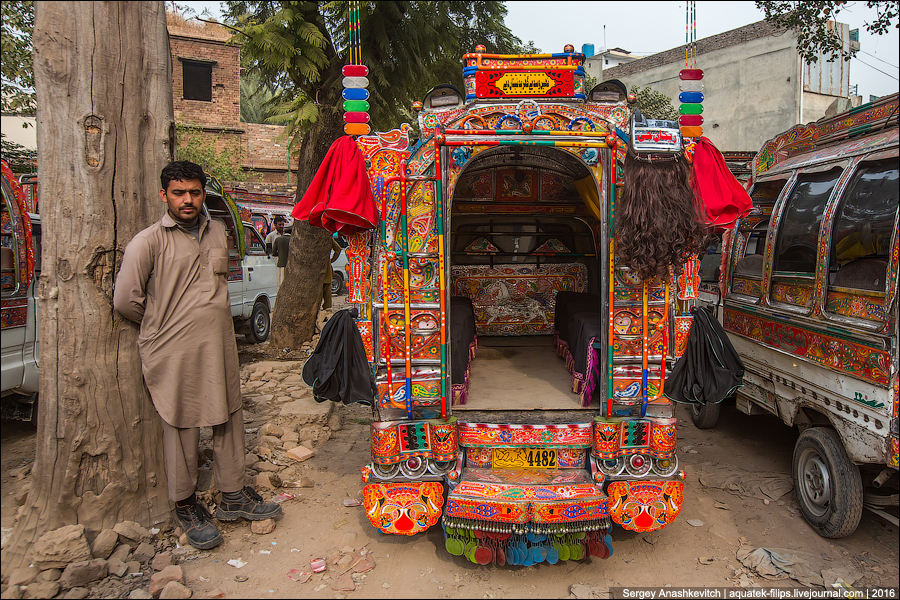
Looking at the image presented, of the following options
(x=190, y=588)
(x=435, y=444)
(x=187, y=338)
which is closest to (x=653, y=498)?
(x=435, y=444)

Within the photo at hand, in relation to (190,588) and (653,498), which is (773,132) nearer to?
(653,498)

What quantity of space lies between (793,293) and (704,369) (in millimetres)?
1517

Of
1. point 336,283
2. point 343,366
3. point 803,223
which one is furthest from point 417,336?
point 336,283

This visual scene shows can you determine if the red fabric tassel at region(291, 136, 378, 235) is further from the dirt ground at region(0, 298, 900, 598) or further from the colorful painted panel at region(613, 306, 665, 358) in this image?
the dirt ground at region(0, 298, 900, 598)

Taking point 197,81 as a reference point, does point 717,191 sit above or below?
below

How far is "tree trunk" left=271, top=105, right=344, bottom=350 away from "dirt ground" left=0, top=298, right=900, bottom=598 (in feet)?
12.7

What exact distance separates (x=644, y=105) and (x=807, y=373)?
15.7m

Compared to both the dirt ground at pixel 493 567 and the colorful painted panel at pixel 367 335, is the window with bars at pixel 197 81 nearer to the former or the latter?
the dirt ground at pixel 493 567

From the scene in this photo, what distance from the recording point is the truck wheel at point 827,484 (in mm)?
3455

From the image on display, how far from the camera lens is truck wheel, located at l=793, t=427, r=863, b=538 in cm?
346

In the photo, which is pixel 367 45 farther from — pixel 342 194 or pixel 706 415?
pixel 706 415

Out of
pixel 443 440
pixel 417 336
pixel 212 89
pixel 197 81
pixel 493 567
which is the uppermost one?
pixel 197 81

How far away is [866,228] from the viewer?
363 cm

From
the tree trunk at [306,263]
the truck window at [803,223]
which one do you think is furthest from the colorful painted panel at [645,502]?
the tree trunk at [306,263]
